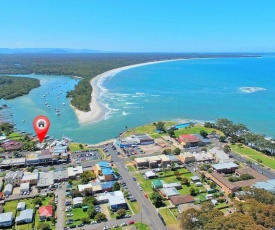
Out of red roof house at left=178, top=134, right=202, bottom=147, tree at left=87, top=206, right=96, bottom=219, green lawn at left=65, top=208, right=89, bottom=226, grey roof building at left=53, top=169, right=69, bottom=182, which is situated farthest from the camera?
red roof house at left=178, top=134, right=202, bottom=147

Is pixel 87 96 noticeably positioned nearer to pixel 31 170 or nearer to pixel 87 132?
pixel 87 132

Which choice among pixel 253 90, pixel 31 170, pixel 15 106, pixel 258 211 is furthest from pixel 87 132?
pixel 253 90

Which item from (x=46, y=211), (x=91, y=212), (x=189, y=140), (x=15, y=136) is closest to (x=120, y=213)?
(x=91, y=212)

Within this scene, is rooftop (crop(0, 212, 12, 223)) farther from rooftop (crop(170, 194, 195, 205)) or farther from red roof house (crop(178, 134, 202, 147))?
red roof house (crop(178, 134, 202, 147))

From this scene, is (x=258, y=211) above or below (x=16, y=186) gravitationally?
above

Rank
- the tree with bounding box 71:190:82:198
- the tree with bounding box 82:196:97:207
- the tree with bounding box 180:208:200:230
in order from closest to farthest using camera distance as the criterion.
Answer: the tree with bounding box 180:208:200:230
the tree with bounding box 82:196:97:207
the tree with bounding box 71:190:82:198

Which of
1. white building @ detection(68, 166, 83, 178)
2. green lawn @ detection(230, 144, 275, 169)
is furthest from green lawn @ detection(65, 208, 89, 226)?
green lawn @ detection(230, 144, 275, 169)
